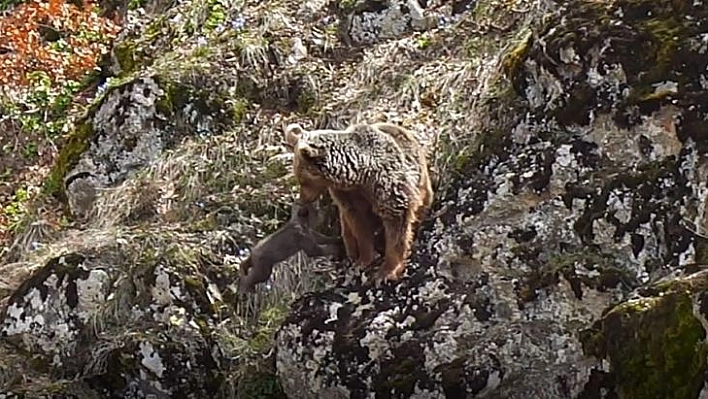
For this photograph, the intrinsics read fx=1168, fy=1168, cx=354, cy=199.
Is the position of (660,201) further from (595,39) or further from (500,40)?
(500,40)

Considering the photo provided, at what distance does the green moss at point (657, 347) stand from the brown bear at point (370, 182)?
59.7 inches

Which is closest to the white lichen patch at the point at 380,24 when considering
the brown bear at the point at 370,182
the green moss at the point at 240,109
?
the green moss at the point at 240,109

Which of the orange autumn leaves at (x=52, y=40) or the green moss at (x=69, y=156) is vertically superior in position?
the orange autumn leaves at (x=52, y=40)

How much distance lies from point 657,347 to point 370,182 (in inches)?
80.3

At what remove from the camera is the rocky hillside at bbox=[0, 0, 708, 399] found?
565cm

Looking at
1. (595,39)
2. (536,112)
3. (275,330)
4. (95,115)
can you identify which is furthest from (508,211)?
(95,115)

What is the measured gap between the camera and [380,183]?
20.1 ft

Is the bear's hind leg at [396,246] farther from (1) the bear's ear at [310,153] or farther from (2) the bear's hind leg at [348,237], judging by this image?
(1) the bear's ear at [310,153]

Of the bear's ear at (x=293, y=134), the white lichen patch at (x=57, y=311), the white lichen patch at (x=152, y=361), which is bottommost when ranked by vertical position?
the white lichen patch at (x=152, y=361)

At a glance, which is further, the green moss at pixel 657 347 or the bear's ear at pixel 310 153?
the bear's ear at pixel 310 153

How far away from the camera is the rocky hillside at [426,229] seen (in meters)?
5.65

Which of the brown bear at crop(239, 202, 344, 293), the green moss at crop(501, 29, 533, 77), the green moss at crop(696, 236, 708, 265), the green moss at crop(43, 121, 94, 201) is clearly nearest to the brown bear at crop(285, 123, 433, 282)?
the brown bear at crop(239, 202, 344, 293)

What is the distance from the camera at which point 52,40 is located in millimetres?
12031

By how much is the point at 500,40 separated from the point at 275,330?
251 centimetres
